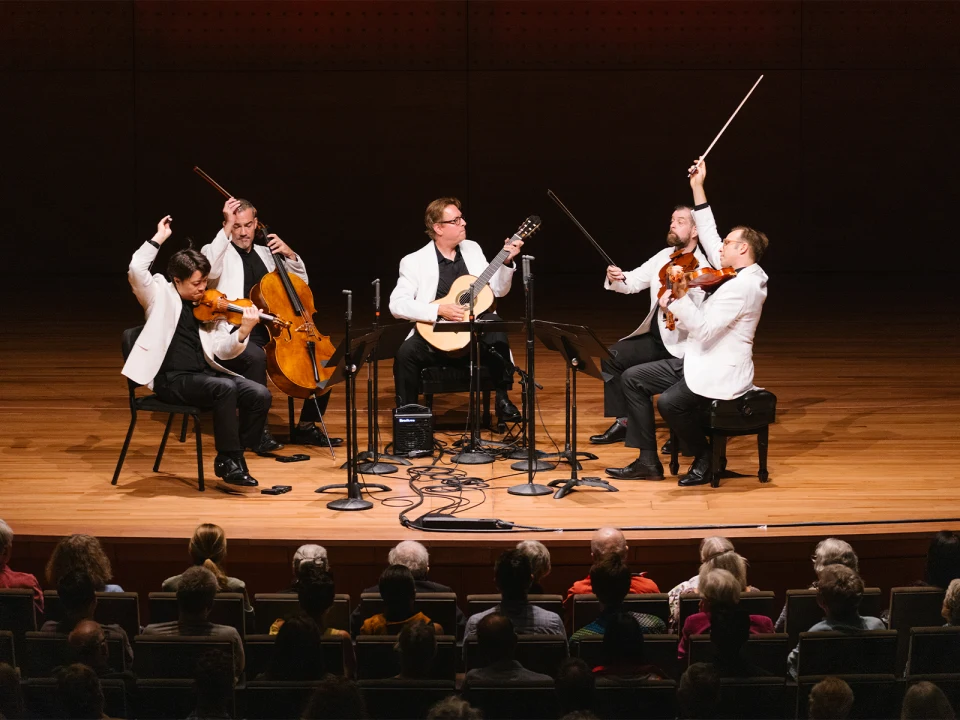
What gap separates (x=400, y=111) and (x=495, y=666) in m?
9.49

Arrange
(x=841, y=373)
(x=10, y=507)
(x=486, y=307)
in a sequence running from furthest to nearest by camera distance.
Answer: (x=841, y=373) < (x=486, y=307) < (x=10, y=507)

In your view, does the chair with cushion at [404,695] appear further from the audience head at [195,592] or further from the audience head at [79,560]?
the audience head at [79,560]

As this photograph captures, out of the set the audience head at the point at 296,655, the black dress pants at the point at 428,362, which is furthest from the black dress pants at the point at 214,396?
the audience head at the point at 296,655

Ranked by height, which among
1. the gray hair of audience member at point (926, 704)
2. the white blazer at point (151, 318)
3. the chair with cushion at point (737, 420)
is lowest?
the gray hair of audience member at point (926, 704)

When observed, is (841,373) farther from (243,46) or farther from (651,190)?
(243,46)

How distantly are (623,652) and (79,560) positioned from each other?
184cm

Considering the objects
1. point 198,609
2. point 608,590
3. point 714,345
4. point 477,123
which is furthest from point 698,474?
point 477,123

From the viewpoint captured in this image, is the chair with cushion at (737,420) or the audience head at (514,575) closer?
the audience head at (514,575)

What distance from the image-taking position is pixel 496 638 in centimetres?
325

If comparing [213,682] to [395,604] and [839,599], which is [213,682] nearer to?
[395,604]

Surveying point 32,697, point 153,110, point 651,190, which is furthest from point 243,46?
point 32,697

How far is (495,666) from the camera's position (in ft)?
10.6

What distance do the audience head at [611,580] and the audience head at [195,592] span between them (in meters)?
1.17

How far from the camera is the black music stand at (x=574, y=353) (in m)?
5.18
